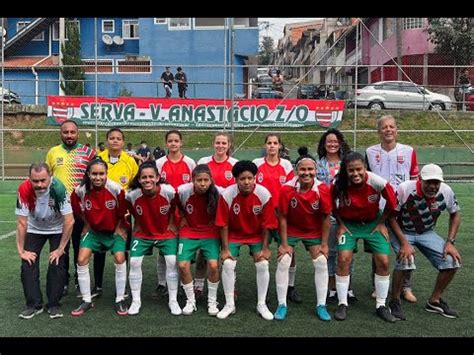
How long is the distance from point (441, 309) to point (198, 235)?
2.18 metres

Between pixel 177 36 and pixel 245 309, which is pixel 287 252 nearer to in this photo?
pixel 245 309

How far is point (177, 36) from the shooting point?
2356cm

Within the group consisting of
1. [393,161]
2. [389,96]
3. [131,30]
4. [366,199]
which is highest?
[131,30]

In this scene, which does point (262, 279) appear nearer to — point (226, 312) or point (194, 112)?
point (226, 312)

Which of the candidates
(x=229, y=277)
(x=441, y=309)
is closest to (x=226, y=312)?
(x=229, y=277)

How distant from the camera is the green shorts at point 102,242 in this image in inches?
213

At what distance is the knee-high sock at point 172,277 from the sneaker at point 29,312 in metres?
1.12

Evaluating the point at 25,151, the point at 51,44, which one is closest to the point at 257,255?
the point at 25,151

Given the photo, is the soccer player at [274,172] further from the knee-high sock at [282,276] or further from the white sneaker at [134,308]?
the white sneaker at [134,308]

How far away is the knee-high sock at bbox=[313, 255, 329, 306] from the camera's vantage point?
5.20 m

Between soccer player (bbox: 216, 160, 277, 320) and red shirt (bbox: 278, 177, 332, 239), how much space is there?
0.15m

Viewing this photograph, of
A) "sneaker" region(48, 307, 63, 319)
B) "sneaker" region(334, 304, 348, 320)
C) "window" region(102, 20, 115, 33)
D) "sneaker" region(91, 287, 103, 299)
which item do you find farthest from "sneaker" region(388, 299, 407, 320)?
"window" region(102, 20, 115, 33)

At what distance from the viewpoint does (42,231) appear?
538 centimetres

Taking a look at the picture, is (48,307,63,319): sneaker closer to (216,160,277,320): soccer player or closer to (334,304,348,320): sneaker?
(216,160,277,320): soccer player
